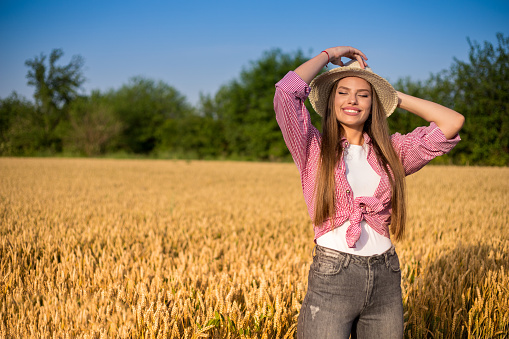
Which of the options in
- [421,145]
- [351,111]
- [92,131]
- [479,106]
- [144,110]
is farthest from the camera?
[144,110]

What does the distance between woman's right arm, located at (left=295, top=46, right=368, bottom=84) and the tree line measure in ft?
89.1

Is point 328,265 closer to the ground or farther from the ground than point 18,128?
closer to the ground

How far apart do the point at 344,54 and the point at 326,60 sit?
6.1 inches

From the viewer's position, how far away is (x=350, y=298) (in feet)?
5.16

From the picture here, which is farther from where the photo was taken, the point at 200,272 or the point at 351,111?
the point at 200,272

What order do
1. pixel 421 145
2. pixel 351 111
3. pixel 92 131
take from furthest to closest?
pixel 92 131 < pixel 421 145 < pixel 351 111

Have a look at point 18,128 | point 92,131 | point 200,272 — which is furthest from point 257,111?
point 200,272

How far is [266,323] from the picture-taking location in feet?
7.07

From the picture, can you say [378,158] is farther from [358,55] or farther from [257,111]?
[257,111]

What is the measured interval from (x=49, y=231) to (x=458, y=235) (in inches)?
209

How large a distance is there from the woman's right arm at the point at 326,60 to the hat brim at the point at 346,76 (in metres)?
0.07

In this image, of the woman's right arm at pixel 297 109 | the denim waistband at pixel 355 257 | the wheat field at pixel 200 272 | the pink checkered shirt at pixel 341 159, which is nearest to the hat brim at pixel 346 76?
the woman's right arm at pixel 297 109

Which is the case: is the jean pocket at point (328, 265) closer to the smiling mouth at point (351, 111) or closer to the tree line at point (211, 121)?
the smiling mouth at point (351, 111)

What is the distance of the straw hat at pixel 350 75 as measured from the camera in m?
1.83
